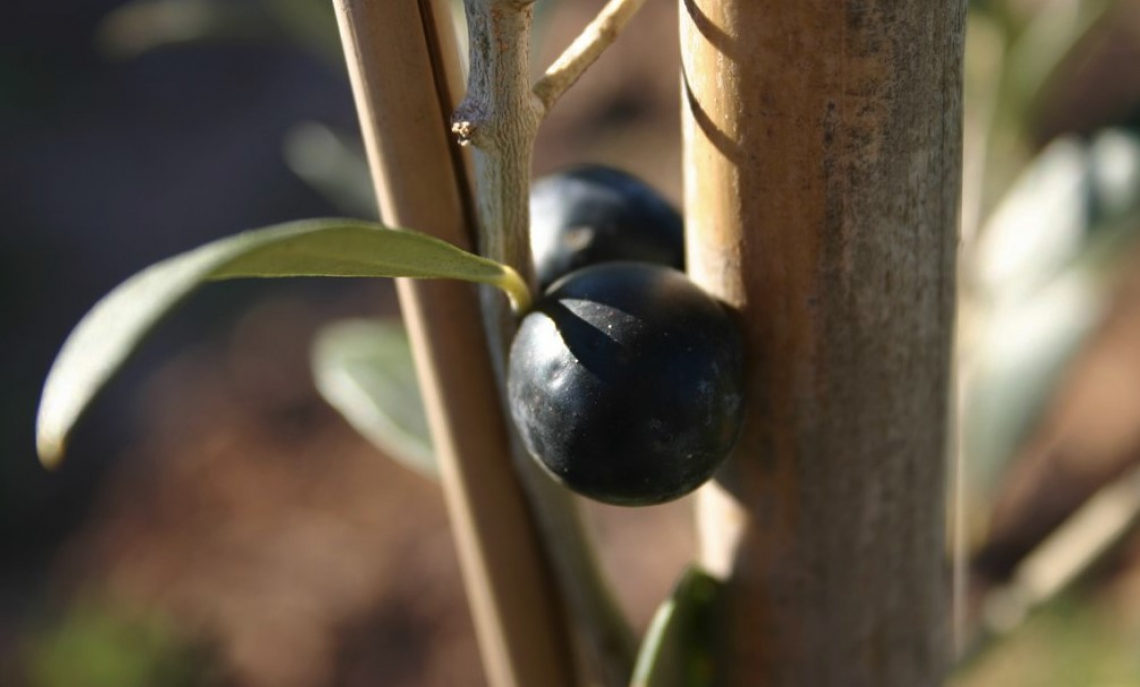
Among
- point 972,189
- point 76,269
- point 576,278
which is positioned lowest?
point 576,278

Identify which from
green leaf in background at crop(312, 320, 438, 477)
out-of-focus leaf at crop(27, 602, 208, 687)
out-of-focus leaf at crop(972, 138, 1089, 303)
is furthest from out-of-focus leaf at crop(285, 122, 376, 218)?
out-of-focus leaf at crop(27, 602, 208, 687)

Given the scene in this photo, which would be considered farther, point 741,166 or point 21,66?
point 21,66

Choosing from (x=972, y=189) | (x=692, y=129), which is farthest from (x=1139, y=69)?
(x=692, y=129)

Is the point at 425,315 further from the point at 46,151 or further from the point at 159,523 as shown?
the point at 46,151

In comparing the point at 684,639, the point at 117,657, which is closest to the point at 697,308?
the point at 684,639

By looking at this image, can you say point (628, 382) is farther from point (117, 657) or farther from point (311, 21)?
point (117, 657)

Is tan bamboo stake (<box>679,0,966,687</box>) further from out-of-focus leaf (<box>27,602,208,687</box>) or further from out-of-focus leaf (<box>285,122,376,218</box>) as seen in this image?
out-of-focus leaf (<box>27,602,208,687</box>)

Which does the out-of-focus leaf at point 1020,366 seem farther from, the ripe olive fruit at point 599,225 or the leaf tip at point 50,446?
the leaf tip at point 50,446
